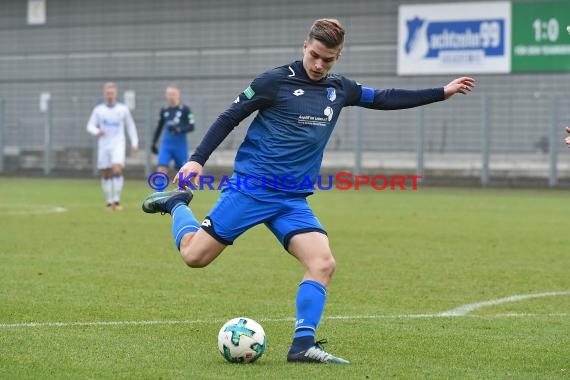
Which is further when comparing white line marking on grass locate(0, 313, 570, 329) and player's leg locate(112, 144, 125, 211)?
player's leg locate(112, 144, 125, 211)

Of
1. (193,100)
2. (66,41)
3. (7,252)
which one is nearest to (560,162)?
(193,100)

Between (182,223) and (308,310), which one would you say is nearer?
(308,310)

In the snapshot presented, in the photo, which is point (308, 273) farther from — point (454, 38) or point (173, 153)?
point (454, 38)

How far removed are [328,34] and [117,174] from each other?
15078 millimetres

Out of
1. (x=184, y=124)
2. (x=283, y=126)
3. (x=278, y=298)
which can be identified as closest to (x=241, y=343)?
(x=283, y=126)

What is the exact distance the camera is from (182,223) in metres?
7.45

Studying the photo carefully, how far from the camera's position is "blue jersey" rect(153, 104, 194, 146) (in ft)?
74.9

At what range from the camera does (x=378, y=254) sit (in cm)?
1353

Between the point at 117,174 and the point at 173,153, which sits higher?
the point at 173,153

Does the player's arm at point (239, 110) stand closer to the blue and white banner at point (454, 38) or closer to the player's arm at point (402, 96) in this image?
the player's arm at point (402, 96)

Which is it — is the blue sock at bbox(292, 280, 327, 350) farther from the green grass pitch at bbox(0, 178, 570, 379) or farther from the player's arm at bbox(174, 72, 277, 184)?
the player's arm at bbox(174, 72, 277, 184)

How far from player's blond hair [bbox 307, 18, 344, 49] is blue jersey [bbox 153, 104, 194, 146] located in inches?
638

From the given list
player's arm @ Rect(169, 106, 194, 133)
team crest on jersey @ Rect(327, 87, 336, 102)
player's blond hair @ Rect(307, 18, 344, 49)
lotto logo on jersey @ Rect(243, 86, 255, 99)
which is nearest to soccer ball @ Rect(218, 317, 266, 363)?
lotto logo on jersey @ Rect(243, 86, 255, 99)

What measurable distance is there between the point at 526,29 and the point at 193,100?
35.1 feet
